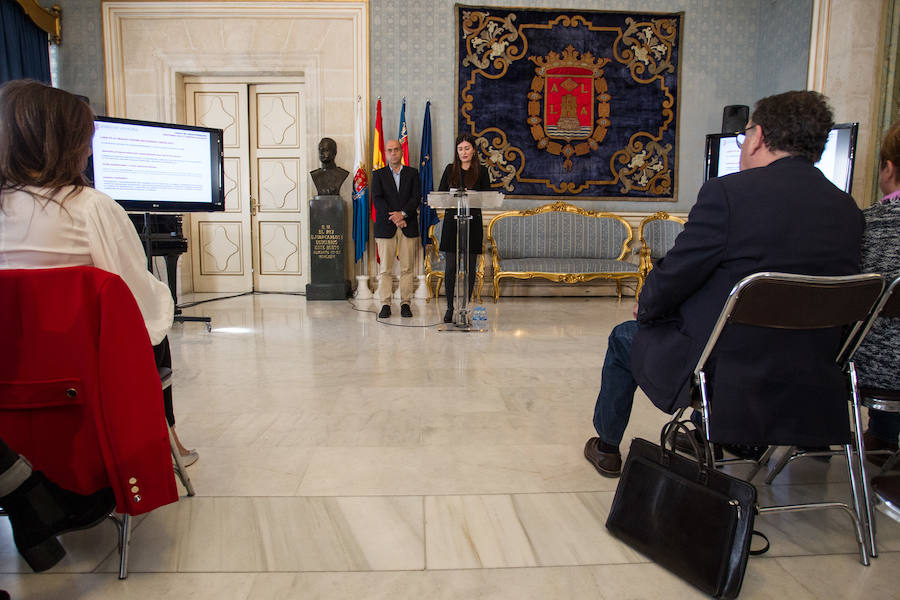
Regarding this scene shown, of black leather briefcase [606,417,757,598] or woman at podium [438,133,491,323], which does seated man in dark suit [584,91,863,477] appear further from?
woman at podium [438,133,491,323]

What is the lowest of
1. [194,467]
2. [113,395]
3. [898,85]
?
[194,467]

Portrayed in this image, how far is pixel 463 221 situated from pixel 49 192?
3.23 m

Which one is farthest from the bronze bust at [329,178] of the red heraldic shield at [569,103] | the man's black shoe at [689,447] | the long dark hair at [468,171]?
the man's black shoe at [689,447]

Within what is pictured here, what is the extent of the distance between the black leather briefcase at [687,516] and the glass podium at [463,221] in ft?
9.42

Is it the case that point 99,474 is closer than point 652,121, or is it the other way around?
point 99,474

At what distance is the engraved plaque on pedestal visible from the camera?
659 cm

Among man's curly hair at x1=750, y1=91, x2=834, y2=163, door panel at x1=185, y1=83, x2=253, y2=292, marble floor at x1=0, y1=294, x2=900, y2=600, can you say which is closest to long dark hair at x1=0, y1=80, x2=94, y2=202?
marble floor at x1=0, y1=294, x2=900, y2=600

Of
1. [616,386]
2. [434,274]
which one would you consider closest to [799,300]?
[616,386]

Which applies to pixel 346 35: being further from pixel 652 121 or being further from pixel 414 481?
pixel 414 481

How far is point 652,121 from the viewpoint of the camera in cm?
708

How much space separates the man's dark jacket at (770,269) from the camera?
147 cm

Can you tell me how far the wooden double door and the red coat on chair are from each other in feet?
19.7

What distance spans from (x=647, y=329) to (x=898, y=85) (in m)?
5.45

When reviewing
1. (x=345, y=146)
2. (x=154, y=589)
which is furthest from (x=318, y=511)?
(x=345, y=146)
